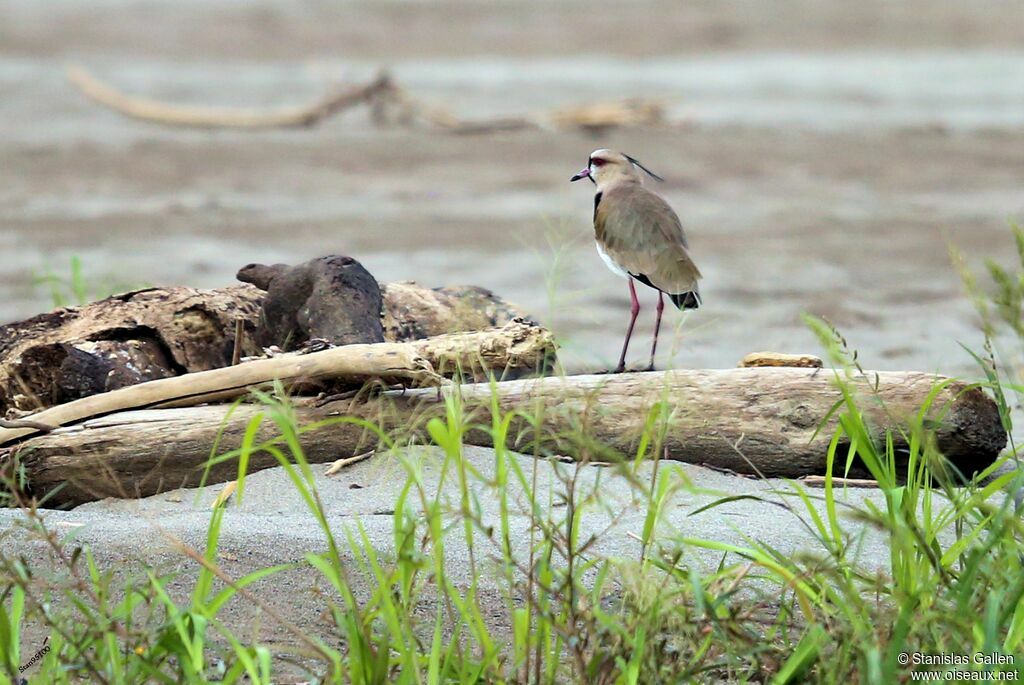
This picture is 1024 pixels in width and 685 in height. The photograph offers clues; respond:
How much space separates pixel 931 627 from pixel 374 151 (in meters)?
10.1

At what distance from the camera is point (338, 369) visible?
3.56 meters

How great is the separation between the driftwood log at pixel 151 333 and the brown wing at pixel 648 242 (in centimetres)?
48

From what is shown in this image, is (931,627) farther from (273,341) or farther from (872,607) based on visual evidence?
(273,341)

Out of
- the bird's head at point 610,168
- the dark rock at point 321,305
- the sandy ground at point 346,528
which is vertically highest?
the bird's head at point 610,168

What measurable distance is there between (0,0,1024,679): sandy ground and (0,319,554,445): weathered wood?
26 centimetres

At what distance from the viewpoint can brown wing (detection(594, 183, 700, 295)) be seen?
422 cm

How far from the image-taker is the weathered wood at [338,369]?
11.6 ft

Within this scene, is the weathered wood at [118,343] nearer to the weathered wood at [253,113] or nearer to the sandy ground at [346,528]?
the sandy ground at [346,528]

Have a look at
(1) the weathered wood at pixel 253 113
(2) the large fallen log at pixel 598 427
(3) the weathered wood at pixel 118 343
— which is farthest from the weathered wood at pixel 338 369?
(1) the weathered wood at pixel 253 113

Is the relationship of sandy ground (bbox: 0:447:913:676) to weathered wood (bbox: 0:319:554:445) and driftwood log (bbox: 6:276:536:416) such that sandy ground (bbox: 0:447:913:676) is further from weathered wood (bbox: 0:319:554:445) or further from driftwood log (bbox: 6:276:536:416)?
driftwood log (bbox: 6:276:536:416)

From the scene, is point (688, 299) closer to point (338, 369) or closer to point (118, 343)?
point (338, 369)

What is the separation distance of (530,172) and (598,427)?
25.6ft

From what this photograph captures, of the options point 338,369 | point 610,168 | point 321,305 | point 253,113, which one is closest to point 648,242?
point 610,168

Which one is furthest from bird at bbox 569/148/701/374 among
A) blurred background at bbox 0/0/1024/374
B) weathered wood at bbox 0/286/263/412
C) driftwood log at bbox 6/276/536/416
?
weathered wood at bbox 0/286/263/412
